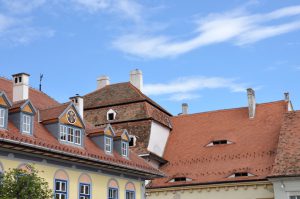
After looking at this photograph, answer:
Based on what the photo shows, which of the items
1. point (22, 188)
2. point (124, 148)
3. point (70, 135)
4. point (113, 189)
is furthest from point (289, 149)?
point (22, 188)

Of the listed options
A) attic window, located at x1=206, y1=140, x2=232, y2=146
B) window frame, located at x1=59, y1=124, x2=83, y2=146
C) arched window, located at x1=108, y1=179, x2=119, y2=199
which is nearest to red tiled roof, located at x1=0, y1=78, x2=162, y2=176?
window frame, located at x1=59, y1=124, x2=83, y2=146

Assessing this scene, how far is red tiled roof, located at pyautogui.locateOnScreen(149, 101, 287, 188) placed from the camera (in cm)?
4166

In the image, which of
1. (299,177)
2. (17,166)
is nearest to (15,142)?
(17,166)

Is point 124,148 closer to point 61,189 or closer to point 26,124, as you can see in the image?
point 61,189

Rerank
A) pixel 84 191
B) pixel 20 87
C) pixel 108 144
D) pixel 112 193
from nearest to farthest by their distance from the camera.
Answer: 1. pixel 20 87
2. pixel 84 191
3. pixel 112 193
4. pixel 108 144

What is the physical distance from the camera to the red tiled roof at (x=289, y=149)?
37.6m

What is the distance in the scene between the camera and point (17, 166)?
77.7 feet

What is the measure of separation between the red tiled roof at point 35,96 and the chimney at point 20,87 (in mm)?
498

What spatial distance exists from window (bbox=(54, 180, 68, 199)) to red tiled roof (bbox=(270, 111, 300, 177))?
16552 mm

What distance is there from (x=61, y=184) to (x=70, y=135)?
2.60 metres

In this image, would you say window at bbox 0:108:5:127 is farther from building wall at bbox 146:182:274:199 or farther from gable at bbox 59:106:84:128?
building wall at bbox 146:182:274:199

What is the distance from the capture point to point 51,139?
26.0m

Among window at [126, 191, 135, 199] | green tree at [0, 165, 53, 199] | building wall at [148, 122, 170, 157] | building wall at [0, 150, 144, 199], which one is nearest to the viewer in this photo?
green tree at [0, 165, 53, 199]

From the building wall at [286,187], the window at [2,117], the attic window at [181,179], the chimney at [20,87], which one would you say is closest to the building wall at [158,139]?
the attic window at [181,179]
